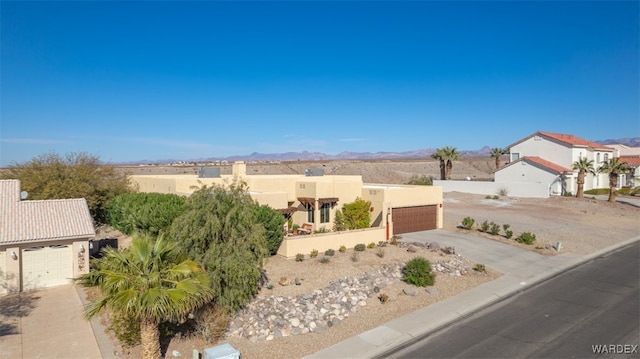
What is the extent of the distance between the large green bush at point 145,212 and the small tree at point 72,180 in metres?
1.58

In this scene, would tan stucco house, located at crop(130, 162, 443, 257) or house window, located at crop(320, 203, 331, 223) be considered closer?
tan stucco house, located at crop(130, 162, 443, 257)

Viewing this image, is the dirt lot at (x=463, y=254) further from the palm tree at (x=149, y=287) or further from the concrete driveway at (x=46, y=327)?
the concrete driveway at (x=46, y=327)

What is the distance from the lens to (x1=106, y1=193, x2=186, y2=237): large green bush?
69.1 ft

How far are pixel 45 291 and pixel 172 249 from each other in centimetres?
921

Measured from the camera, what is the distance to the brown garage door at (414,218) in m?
27.6

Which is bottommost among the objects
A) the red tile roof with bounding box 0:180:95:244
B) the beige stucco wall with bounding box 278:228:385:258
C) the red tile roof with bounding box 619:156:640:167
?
the beige stucco wall with bounding box 278:228:385:258

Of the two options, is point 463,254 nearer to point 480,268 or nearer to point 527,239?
point 480,268

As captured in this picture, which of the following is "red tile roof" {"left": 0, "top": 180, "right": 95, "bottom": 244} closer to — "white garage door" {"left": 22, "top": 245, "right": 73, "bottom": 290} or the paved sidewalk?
"white garage door" {"left": 22, "top": 245, "right": 73, "bottom": 290}

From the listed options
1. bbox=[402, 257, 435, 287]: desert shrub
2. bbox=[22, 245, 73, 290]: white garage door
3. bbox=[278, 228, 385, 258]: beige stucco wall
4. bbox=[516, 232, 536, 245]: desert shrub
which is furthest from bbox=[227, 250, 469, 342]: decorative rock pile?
bbox=[516, 232, 536, 245]: desert shrub

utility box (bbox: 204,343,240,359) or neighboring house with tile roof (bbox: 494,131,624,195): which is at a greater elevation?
neighboring house with tile roof (bbox: 494,131,624,195)

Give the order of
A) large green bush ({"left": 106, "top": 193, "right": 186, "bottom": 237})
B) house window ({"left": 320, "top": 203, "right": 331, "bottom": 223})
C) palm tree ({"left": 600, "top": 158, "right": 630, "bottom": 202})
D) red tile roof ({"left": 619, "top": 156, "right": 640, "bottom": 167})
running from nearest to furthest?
large green bush ({"left": 106, "top": 193, "right": 186, "bottom": 237}) → house window ({"left": 320, "top": 203, "right": 331, "bottom": 223}) → palm tree ({"left": 600, "top": 158, "right": 630, "bottom": 202}) → red tile roof ({"left": 619, "top": 156, "right": 640, "bottom": 167})

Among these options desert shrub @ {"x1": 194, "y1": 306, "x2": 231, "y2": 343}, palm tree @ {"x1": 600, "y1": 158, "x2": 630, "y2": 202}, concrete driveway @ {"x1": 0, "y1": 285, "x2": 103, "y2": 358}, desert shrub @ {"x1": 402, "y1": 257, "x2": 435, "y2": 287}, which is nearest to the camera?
concrete driveway @ {"x1": 0, "y1": 285, "x2": 103, "y2": 358}

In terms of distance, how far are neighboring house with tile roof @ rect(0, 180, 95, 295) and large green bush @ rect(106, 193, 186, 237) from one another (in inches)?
127

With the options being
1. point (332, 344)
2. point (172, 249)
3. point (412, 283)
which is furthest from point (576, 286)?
point (172, 249)
